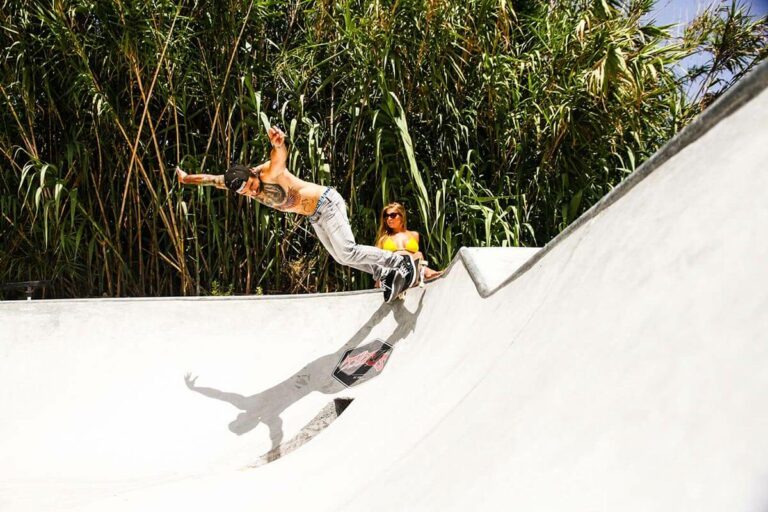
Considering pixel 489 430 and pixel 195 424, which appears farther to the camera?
pixel 195 424

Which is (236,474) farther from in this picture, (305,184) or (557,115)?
(557,115)

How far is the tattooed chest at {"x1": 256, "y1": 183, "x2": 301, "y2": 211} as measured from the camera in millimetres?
3721

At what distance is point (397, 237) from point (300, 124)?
4.54 ft

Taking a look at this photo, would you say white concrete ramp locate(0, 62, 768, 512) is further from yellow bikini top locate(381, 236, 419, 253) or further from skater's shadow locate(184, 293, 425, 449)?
yellow bikini top locate(381, 236, 419, 253)

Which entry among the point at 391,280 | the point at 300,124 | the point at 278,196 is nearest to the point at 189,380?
the point at 278,196

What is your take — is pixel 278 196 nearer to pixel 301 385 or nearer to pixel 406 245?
pixel 406 245

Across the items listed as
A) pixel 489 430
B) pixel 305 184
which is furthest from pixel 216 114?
pixel 489 430

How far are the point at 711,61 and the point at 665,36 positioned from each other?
4.65 ft

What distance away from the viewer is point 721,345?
3.41 feet

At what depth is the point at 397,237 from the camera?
416 centimetres

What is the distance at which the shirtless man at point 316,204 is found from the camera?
3.67 m

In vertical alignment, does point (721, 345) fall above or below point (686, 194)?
below

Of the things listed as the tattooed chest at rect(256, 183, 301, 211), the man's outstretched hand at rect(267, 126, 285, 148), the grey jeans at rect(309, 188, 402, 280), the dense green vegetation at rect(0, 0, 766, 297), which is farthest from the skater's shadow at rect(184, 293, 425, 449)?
the man's outstretched hand at rect(267, 126, 285, 148)

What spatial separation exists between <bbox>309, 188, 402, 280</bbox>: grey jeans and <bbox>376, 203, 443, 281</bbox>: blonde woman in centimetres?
18
